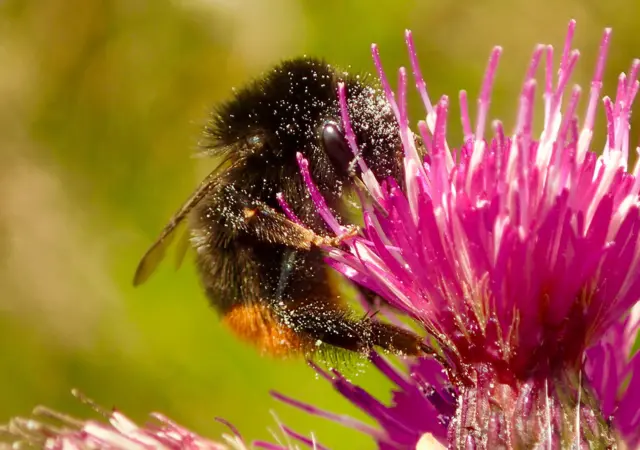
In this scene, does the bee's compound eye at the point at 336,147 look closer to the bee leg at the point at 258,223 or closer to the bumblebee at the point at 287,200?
the bumblebee at the point at 287,200

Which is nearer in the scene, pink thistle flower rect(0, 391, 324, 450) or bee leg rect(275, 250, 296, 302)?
pink thistle flower rect(0, 391, 324, 450)

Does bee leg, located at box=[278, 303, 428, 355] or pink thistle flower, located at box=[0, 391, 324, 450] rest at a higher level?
bee leg, located at box=[278, 303, 428, 355]

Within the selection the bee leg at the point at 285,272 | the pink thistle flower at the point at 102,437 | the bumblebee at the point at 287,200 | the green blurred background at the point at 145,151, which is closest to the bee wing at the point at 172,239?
the bumblebee at the point at 287,200

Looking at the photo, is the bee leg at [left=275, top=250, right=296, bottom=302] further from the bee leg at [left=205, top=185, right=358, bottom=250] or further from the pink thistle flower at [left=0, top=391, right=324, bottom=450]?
the pink thistle flower at [left=0, top=391, right=324, bottom=450]

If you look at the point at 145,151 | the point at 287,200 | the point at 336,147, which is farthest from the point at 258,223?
the point at 145,151

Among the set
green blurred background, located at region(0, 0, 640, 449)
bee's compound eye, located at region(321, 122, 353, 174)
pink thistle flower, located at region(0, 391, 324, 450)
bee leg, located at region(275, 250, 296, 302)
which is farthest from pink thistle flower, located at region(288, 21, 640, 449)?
green blurred background, located at region(0, 0, 640, 449)

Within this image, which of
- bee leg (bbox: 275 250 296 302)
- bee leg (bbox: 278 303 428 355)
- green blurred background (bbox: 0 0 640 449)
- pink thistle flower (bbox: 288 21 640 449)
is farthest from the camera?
green blurred background (bbox: 0 0 640 449)

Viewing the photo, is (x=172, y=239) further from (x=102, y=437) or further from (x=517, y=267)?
(x=517, y=267)
